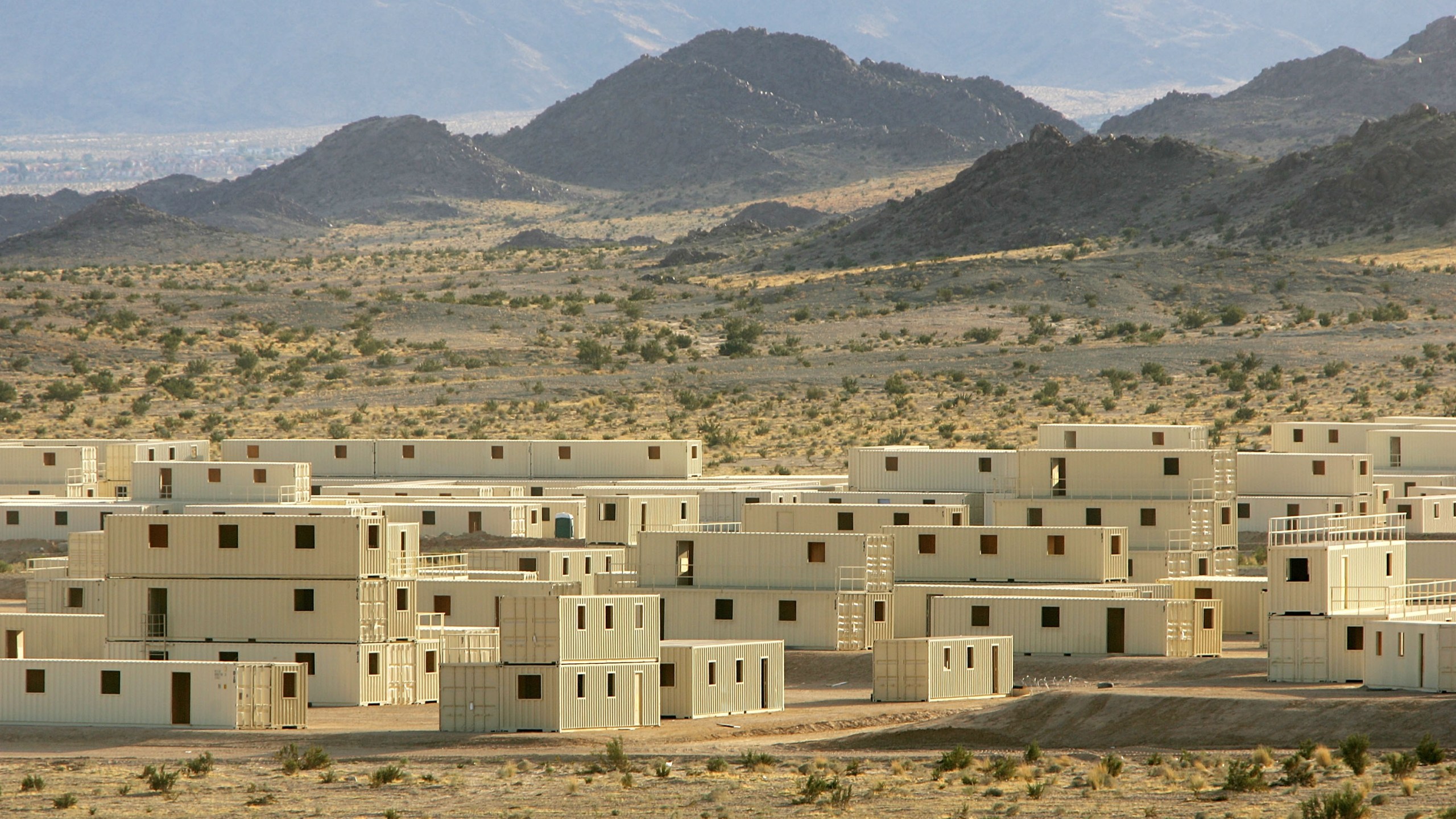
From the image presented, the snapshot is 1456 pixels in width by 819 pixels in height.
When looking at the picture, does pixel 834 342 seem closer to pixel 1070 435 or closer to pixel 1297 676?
pixel 1070 435

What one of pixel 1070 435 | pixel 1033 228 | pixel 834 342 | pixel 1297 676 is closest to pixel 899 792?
pixel 1297 676

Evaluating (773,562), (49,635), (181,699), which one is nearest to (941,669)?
(773,562)

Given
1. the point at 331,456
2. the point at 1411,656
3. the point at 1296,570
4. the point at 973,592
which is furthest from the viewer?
the point at 331,456

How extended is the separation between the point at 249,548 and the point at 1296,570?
22.8 metres

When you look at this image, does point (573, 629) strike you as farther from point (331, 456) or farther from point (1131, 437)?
point (331, 456)

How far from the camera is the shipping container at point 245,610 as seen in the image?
49.7 m

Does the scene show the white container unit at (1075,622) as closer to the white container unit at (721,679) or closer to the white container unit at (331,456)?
the white container unit at (721,679)

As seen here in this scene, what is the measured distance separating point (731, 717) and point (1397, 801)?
51.3ft

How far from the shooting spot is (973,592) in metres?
57.5

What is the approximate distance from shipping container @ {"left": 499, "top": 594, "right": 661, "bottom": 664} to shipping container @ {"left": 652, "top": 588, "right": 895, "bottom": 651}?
11128 mm

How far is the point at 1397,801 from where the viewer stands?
34.8 meters

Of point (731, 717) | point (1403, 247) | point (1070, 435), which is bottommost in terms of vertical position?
point (731, 717)

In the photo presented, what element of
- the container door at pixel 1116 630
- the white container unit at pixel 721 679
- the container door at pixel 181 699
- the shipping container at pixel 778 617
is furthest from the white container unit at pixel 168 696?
the container door at pixel 1116 630

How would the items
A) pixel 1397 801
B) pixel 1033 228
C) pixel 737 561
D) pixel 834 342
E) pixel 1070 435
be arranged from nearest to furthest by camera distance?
pixel 1397 801 < pixel 737 561 < pixel 1070 435 < pixel 834 342 < pixel 1033 228
